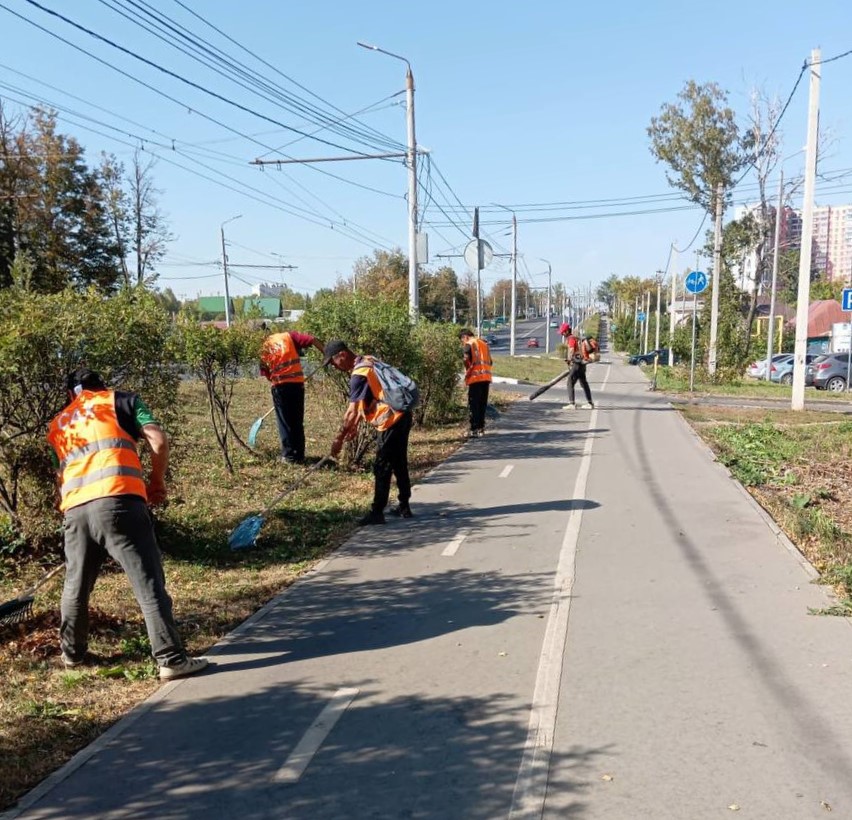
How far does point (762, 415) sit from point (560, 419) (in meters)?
4.86

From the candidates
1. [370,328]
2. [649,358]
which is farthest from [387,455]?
[649,358]

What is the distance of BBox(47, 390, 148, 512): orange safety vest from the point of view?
4754mm

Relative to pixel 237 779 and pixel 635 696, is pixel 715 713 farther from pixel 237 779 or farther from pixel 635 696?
pixel 237 779

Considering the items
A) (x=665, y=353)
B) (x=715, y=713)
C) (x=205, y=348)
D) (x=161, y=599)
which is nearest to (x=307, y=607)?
(x=161, y=599)

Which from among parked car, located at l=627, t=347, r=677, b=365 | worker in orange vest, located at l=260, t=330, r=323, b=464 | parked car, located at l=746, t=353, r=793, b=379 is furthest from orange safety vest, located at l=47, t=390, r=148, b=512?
parked car, located at l=627, t=347, r=677, b=365

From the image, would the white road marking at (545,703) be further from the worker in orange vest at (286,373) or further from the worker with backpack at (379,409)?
the worker in orange vest at (286,373)

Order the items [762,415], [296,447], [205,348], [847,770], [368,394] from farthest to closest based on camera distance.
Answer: [762,415], [296,447], [205,348], [368,394], [847,770]

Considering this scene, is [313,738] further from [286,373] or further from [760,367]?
[760,367]

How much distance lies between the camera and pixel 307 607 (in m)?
6.05

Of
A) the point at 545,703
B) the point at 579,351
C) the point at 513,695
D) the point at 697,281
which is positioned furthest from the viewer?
the point at 697,281

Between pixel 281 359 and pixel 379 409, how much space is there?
2.96 meters

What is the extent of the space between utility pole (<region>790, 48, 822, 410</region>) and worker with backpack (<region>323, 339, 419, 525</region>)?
13.7 m

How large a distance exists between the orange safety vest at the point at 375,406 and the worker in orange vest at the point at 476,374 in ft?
19.8

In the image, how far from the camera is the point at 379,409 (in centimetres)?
837
